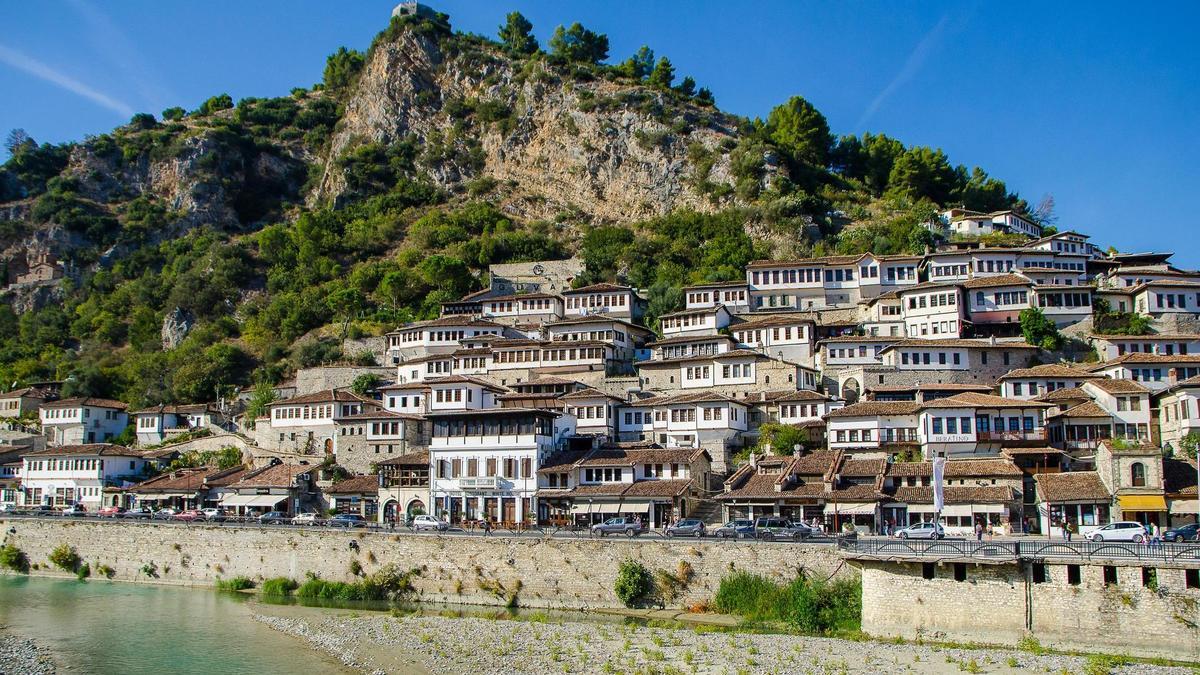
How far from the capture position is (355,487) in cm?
5291

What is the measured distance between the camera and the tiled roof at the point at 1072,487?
127 ft

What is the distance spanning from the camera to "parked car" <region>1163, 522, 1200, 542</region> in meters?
30.7

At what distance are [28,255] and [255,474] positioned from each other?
73.5 metres

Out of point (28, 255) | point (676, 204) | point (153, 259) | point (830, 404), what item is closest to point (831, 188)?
point (676, 204)

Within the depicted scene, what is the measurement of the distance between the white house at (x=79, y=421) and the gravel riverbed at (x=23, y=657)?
134 feet

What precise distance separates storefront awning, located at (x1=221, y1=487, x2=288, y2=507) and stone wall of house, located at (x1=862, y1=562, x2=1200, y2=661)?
113ft

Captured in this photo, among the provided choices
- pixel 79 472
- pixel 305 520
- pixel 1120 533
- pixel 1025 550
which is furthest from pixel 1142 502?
pixel 79 472

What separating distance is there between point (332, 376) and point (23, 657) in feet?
132

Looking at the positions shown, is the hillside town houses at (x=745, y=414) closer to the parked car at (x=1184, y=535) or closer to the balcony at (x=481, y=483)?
the balcony at (x=481, y=483)

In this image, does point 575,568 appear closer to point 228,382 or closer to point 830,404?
point 830,404

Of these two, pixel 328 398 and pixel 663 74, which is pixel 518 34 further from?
pixel 328 398

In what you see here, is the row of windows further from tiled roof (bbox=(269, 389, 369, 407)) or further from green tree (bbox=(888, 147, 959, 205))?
green tree (bbox=(888, 147, 959, 205))

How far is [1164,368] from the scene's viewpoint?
50.0 m

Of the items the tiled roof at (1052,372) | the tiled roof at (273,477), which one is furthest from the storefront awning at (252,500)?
the tiled roof at (1052,372)
